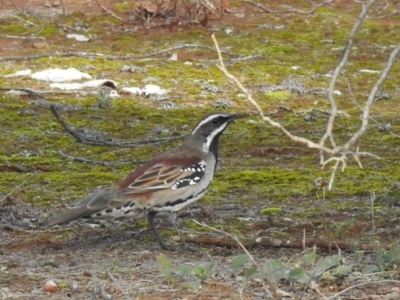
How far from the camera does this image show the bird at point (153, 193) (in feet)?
23.5

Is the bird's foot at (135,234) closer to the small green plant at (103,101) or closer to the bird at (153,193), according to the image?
the bird at (153,193)

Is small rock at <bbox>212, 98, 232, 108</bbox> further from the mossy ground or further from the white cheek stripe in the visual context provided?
the white cheek stripe

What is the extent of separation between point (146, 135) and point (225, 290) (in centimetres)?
529

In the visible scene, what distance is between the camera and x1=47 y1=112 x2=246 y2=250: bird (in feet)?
23.5

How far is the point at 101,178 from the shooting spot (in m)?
9.38

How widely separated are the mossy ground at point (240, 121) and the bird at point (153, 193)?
1.22 ft

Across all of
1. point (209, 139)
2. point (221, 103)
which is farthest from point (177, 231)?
point (221, 103)

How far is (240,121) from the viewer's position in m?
11.6

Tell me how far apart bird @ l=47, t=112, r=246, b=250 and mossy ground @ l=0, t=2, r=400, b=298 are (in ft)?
1.22

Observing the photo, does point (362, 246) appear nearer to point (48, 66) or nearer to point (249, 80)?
point (249, 80)

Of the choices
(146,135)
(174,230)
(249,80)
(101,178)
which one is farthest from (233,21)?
(174,230)

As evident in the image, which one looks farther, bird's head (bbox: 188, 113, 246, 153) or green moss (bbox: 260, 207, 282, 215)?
green moss (bbox: 260, 207, 282, 215)

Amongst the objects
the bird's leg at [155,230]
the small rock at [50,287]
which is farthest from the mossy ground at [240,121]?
the small rock at [50,287]

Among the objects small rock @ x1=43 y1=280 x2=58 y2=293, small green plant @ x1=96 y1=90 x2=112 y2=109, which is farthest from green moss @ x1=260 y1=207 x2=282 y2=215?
small green plant @ x1=96 y1=90 x2=112 y2=109
